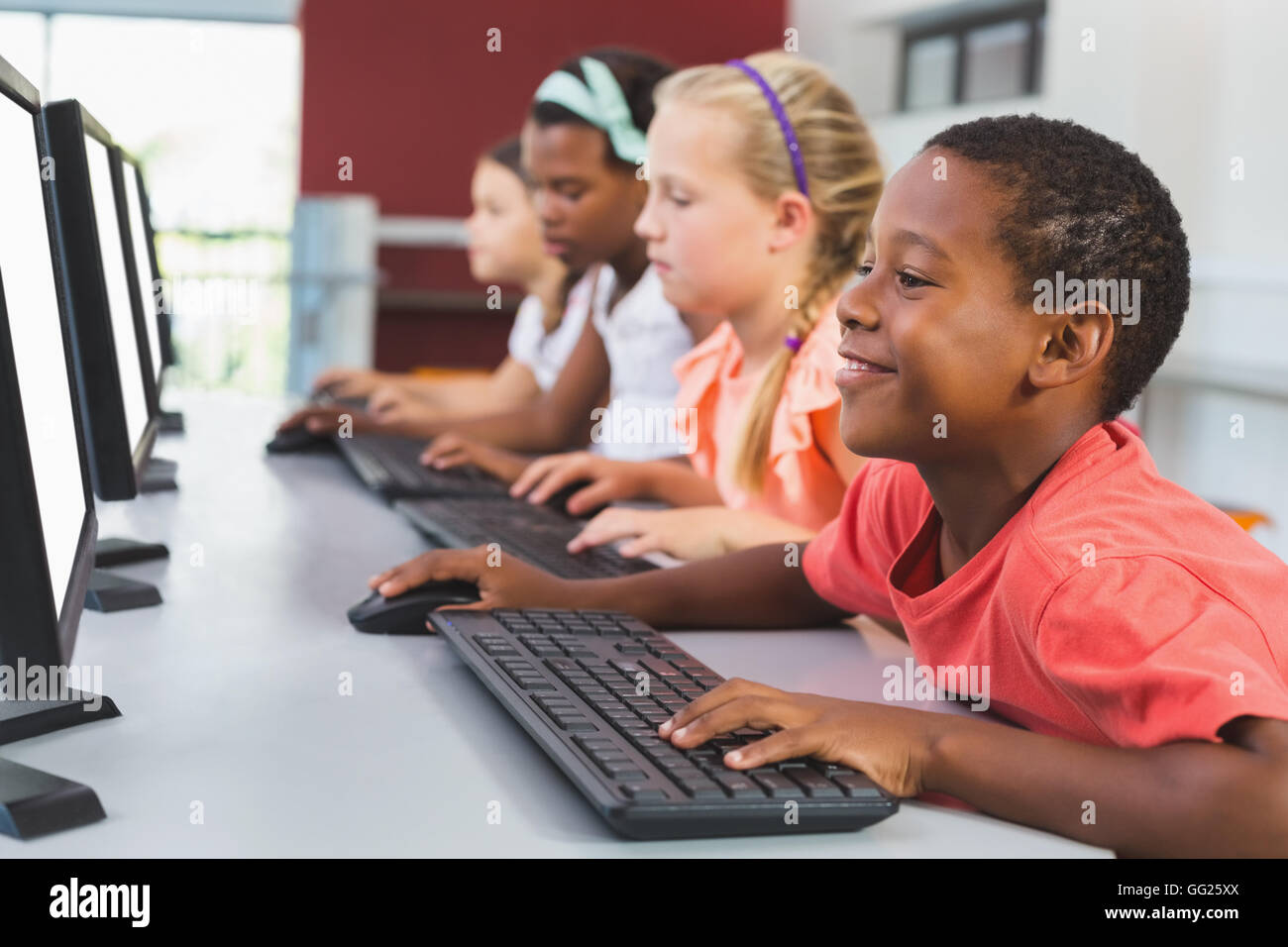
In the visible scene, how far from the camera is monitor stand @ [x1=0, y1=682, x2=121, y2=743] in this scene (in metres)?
0.71

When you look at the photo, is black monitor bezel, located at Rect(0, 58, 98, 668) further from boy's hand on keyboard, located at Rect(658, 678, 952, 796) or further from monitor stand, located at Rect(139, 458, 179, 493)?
monitor stand, located at Rect(139, 458, 179, 493)

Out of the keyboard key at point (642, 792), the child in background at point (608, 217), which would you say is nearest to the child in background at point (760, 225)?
the child in background at point (608, 217)

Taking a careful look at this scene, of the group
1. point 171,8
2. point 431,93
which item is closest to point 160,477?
point 431,93

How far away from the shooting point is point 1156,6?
10.9 ft

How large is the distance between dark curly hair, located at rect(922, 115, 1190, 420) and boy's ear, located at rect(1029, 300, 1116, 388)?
0.05 ft

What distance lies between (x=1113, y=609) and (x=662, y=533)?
2.19ft

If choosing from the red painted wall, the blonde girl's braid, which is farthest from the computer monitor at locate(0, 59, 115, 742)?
the red painted wall

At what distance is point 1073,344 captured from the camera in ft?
2.53

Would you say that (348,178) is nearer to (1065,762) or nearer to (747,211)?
(747,211)

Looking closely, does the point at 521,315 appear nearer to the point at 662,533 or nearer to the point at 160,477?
Answer: the point at 160,477

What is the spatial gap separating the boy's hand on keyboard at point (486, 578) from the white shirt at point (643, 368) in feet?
3.06

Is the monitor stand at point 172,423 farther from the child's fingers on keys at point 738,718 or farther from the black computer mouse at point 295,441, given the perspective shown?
the child's fingers on keys at point 738,718
